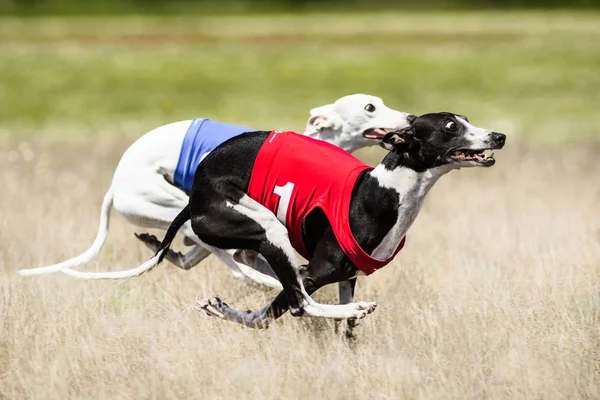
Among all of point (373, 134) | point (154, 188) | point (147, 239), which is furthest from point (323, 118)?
point (147, 239)

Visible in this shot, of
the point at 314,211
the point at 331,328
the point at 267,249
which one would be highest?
the point at 314,211

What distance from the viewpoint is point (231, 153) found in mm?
6148

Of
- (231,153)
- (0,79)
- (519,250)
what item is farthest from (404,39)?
(231,153)

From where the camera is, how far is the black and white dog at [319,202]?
5.83 m

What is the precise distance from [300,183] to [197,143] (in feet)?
3.99

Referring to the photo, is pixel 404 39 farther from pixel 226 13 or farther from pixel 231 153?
pixel 231 153

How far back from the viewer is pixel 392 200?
5852 millimetres

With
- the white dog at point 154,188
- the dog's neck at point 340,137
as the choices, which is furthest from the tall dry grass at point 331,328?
the dog's neck at point 340,137

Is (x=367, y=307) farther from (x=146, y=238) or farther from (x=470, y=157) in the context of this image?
(x=146, y=238)

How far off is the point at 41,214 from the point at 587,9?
125 ft

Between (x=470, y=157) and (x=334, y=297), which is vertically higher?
(x=470, y=157)

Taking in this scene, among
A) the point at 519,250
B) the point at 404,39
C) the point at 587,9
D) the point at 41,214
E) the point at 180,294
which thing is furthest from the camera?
the point at 587,9

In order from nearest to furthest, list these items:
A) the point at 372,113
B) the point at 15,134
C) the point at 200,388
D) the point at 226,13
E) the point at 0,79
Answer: the point at 200,388, the point at 372,113, the point at 15,134, the point at 0,79, the point at 226,13

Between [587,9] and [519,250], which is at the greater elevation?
[587,9]
